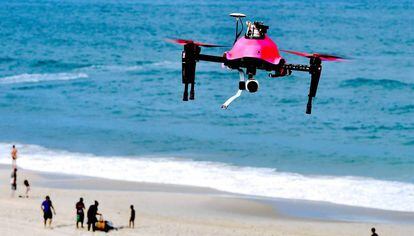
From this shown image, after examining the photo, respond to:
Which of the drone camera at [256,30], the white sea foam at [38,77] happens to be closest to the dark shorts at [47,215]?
the drone camera at [256,30]

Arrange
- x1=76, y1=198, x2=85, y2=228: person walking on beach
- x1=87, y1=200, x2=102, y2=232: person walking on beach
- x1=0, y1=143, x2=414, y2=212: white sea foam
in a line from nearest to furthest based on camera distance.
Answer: x1=87, y1=200, x2=102, y2=232: person walking on beach, x1=76, y1=198, x2=85, y2=228: person walking on beach, x1=0, y1=143, x2=414, y2=212: white sea foam

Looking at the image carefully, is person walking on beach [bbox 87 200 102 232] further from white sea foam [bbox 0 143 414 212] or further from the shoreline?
white sea foam [bbox 0 143 414 212]

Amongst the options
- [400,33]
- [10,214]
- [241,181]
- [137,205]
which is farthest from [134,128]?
[400,33]

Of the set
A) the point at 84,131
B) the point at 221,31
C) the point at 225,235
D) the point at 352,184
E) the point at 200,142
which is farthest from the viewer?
the point at 221,31

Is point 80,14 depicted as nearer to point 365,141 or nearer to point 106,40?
point 106,40

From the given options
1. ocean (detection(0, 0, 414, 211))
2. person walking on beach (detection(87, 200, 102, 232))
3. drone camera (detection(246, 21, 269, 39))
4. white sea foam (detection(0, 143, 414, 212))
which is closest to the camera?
drone camera (detection(246, 21, 269, 39))

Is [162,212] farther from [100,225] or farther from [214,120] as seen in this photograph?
[214,120]

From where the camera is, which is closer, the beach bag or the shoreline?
the beach bag

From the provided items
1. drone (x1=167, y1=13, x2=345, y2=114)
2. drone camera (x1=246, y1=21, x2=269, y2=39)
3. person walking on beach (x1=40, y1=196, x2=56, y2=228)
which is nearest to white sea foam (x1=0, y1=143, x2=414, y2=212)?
Result: person walking on beach (x1=40, y1=196, x2=56, y2=228)
